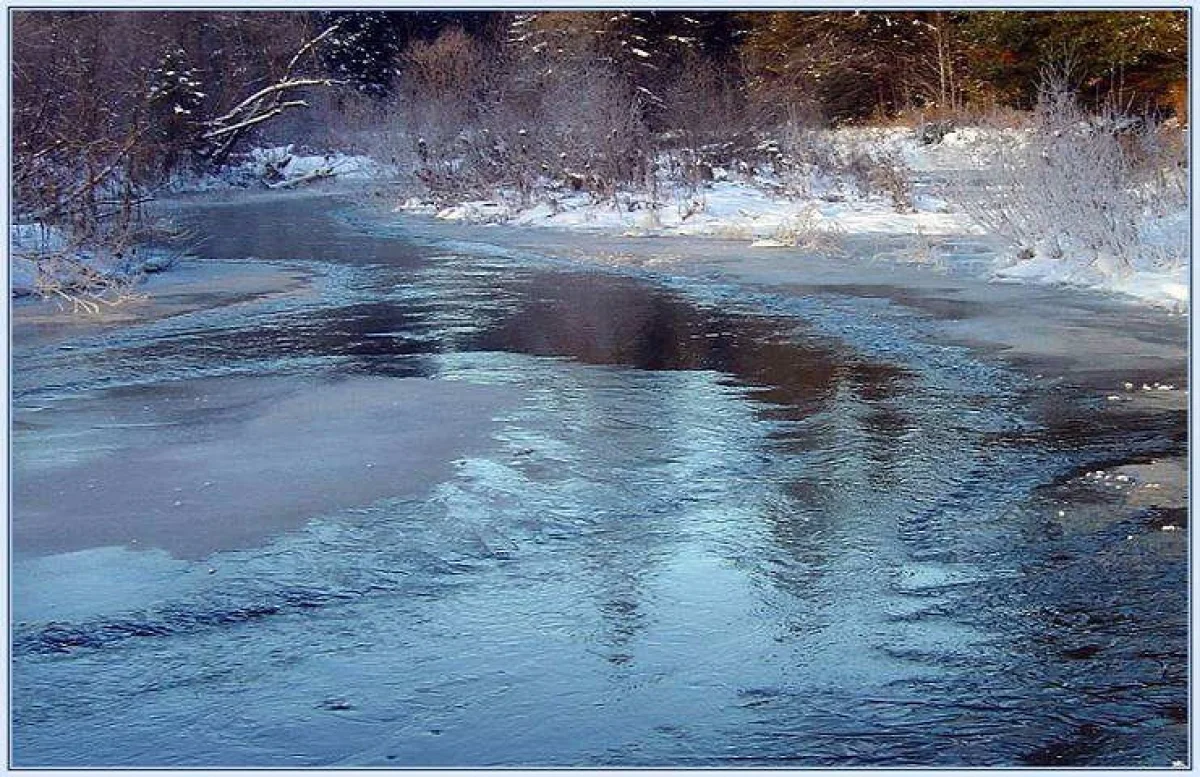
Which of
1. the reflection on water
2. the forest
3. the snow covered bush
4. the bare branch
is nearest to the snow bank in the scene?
the forest

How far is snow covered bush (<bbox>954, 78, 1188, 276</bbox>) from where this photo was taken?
15.2m

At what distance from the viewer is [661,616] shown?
5711 mm

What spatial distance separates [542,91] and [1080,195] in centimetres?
2048

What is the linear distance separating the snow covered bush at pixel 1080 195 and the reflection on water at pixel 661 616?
6.17 metres

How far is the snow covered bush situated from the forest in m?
0.25

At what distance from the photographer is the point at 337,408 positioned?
32.3 ft

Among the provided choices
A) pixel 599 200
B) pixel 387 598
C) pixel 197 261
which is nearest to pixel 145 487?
pixel 387 598

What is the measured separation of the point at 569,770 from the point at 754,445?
4.32 m

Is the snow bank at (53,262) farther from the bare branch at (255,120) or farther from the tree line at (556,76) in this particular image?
the bare branch at (255,120)

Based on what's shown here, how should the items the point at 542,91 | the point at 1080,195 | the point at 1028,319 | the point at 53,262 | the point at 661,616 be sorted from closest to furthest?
the point at 661,616, the point at 1028,319, the point at 1080,195, the point at 53,262, the point at 542,91

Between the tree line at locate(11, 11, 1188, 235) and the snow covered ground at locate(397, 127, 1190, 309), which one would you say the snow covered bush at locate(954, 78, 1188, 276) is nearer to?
the snow covered ground at locate(397, 127, 1190, 309)

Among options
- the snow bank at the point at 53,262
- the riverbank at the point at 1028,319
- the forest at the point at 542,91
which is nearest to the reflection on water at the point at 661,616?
the riverbank at the point at 1028,319

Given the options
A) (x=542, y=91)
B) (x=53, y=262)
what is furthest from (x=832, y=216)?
(x=53, y=262)

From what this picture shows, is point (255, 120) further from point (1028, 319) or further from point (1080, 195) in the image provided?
point (1028, 319)
